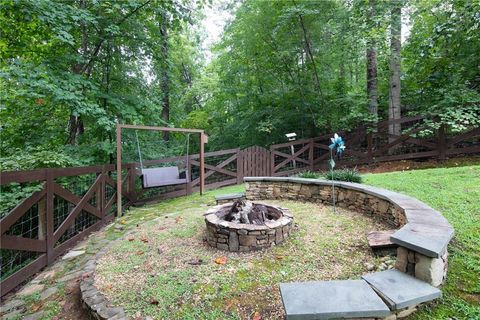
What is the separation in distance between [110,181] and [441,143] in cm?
797

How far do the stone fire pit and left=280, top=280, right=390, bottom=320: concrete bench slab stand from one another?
1.05 meters

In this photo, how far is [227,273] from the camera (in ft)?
7.32

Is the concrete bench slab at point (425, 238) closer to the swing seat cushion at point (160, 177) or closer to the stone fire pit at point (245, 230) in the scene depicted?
the stone fire pit at point (245, 230)

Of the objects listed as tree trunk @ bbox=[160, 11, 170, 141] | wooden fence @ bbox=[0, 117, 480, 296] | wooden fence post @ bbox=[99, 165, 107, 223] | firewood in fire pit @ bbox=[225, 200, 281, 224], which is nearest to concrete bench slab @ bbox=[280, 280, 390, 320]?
firewood in fire pit @ bbox=[225, 200, 281, 224]

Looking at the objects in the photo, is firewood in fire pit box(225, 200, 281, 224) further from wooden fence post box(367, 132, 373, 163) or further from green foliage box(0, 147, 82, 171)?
wooden fence post box(367, 132, 373, 163)

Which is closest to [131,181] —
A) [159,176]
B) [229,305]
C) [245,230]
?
[159,176]

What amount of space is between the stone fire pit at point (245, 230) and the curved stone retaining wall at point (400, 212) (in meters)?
1.22

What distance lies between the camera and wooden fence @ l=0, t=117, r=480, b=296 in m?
2.49

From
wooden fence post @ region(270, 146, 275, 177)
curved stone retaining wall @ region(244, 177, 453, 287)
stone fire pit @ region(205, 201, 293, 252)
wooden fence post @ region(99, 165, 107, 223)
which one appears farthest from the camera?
wooden fence post @ region(270, 146, 275, 177)

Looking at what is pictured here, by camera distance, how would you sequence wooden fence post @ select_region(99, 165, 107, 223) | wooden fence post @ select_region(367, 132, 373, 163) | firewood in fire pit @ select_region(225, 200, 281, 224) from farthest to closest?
wooden fence post @ select_region(367, 132, 373, 163), wooden fence post @ select_region(99, 165, 107, 223), firewood in fire pit @ select_region(225, 200, 281, 224)

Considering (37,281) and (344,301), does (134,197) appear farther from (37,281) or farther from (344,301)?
(344,301)

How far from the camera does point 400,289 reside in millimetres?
1540

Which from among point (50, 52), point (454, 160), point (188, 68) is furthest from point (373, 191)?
point (188, 68)

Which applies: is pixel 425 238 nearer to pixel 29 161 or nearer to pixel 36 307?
pixel 36 307
